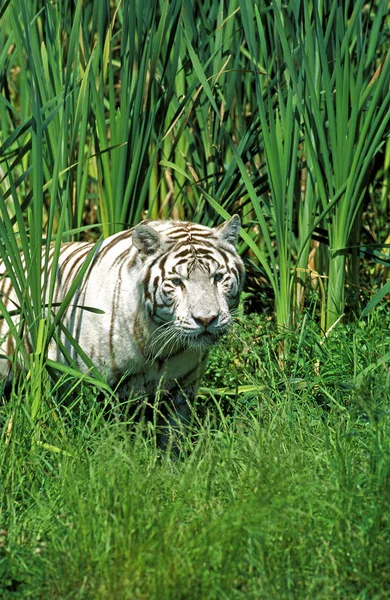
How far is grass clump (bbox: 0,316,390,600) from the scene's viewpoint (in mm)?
2355

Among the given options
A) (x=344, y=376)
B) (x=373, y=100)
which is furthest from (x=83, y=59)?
(x=344, y=376)

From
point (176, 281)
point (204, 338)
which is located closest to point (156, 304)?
point (176, 281)

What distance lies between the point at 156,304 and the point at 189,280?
15 centimetres

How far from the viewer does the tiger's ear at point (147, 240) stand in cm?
347

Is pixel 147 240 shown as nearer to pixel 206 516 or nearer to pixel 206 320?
pixel 206 320

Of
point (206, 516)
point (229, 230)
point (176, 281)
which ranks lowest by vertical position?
point (206, 516)

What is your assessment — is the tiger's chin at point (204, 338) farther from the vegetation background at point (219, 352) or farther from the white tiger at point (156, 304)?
the vegetation background at point (219, 352)

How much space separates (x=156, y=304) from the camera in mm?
3451

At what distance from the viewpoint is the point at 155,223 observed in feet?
12.2

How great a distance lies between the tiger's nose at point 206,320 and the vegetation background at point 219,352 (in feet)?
1.11

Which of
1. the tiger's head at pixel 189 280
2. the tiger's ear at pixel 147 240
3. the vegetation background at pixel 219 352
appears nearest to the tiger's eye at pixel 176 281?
the tiger's head at pixel 189 280

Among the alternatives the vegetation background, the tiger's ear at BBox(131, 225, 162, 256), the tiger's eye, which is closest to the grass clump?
the vegetation background

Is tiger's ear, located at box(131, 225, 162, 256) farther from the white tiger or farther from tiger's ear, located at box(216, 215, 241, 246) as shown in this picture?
tiger's ear, located at box(216, 215, 241, 246)

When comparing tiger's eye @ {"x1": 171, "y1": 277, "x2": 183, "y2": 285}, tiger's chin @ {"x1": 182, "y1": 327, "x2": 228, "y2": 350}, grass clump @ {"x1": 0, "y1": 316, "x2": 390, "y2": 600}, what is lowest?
grass clump @ {"x1": 0, "y1": 316, "x2": 390, "y2": 600}
